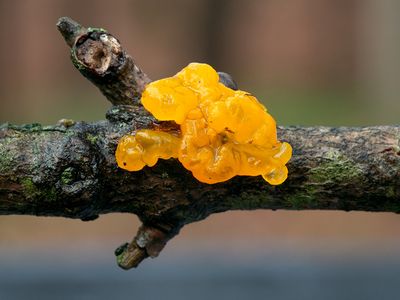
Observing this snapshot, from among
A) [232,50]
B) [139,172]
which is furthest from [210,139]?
[232,50]

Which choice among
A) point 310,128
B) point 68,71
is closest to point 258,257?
point 310,128

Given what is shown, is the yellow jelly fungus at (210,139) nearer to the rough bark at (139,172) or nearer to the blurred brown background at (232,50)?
the rough bark at (139,172)

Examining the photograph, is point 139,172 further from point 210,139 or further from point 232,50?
point 232,50

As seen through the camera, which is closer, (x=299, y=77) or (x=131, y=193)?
(x=131, y=193)

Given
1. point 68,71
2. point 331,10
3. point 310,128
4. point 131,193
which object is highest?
point 331,10

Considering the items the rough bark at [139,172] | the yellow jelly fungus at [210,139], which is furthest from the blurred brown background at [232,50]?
the yellow jelly fungus at [210,139]

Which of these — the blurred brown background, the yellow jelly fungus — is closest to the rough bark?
the yellow jelly fungus

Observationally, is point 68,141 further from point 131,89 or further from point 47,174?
point 131,89
